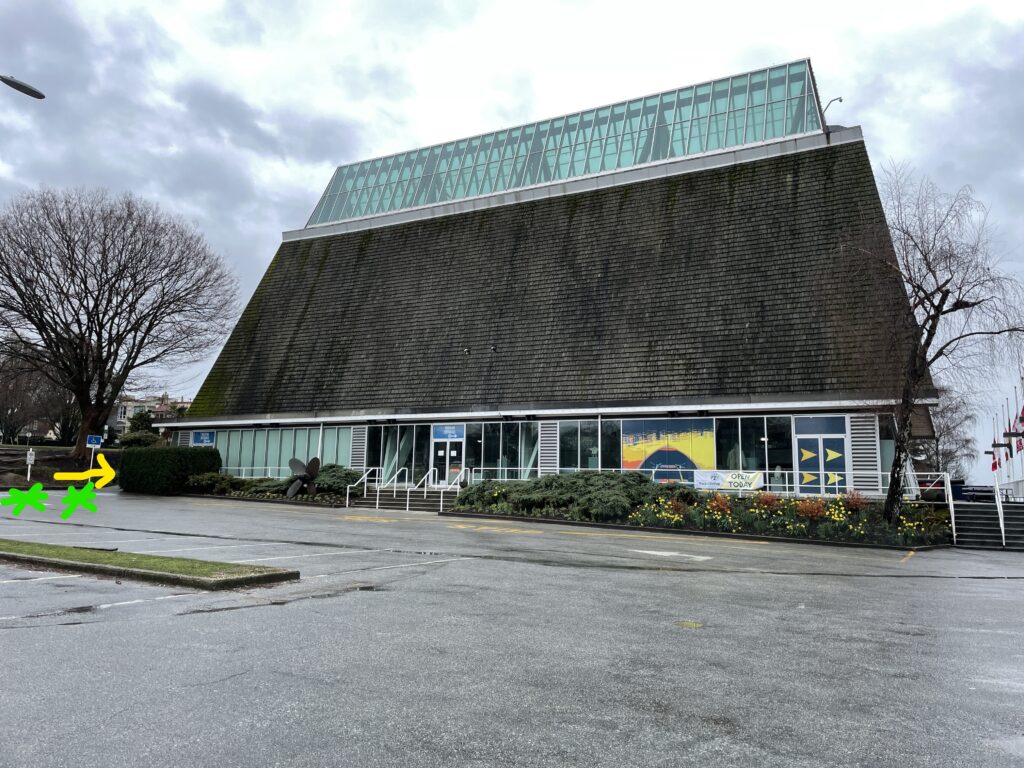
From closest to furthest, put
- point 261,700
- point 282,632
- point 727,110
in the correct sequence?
point 261,700 < point 282,632 < point 727,110

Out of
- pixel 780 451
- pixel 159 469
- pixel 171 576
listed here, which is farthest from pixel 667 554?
pixel 159 469

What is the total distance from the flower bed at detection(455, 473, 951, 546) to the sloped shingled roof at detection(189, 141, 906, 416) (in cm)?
361

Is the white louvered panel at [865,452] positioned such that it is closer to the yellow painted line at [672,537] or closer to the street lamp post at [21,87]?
the yellow painted line at [672,537]

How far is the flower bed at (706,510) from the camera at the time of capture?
19.5 m

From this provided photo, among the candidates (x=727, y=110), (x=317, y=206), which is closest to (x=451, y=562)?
(x=727, y=110)

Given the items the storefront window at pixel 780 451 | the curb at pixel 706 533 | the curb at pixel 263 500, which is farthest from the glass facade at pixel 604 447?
the curb at pixel 706 533

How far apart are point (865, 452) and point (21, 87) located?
23.5m

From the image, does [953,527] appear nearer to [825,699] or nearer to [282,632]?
[825,699]

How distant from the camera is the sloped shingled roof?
2525 cm

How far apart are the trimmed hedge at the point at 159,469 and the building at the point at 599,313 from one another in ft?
8.87

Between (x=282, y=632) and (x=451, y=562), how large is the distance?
5.69 metres

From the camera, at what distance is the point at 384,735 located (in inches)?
159

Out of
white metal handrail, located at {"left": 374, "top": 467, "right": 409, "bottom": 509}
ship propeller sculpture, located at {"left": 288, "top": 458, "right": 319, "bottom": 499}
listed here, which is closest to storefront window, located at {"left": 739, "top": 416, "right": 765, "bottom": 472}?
white metal handrail, located at {"left": 374, "top": 467, "right": 409, "bottom": 509}

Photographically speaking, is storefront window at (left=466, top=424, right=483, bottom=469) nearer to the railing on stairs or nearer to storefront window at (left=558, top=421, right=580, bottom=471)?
the railing on stairs
